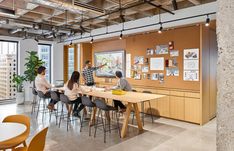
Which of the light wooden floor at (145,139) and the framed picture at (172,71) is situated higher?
the framed picture at (172,71)

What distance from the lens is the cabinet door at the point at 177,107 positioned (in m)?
4.95

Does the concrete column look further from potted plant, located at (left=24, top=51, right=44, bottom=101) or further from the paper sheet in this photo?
potted plant, located at (left=24, top=51, right=44, bottom=101)

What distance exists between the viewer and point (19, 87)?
749cm

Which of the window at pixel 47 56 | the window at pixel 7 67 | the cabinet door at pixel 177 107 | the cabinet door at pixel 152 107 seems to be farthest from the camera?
the window at pixel 47 56

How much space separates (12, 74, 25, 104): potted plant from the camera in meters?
7.12

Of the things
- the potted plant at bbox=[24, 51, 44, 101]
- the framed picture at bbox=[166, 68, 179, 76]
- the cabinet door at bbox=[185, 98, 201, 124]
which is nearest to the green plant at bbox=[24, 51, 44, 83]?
the potted plant at bbox=[24, 51, 44, 101]

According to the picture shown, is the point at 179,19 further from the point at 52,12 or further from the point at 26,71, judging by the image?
the point at 26,71

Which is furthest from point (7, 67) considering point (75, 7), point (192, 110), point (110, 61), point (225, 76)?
point (225, 76)

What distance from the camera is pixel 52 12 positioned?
5262 millimetres

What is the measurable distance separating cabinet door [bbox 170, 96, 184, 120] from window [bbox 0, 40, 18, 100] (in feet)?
22.1

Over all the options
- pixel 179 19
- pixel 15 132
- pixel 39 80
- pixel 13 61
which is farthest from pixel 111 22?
pixel 15 132

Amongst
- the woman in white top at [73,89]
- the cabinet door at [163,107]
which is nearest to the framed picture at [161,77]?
the cabinet door at [163,107]

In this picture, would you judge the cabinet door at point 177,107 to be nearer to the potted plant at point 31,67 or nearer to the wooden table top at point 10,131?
the wooden table top at point 10,131

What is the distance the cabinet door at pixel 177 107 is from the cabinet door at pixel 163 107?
125 millimetres
